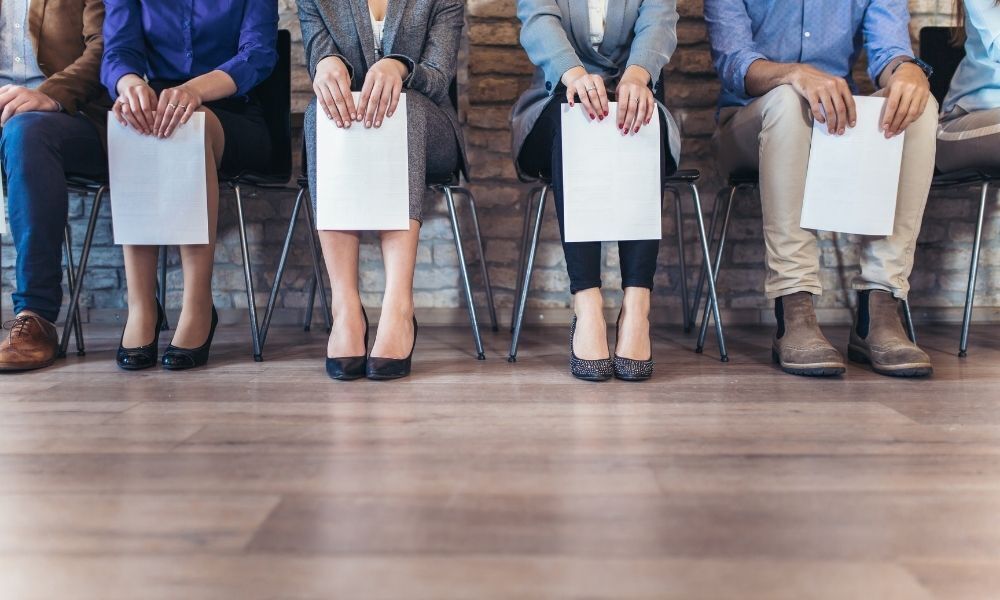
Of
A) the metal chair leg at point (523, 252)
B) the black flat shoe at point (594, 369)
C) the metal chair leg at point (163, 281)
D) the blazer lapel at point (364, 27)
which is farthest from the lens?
the metal chair leg at point (163, 281)

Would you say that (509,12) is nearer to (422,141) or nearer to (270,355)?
(422,141)

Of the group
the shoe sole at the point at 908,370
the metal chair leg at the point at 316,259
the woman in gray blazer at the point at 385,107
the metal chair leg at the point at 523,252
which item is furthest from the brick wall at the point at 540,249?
Result: the shoe sole at the point at 908,370

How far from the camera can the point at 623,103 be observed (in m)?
1.56

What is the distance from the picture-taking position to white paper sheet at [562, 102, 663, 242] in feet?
5.18

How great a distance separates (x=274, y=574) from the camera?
694 millimetres

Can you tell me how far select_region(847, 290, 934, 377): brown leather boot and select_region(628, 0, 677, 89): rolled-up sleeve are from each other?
2.31 feet

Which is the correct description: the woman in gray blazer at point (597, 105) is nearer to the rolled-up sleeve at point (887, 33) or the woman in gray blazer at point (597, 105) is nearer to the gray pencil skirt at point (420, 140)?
the gray pencil skirt at point (420, 140)

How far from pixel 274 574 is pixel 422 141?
1.15m

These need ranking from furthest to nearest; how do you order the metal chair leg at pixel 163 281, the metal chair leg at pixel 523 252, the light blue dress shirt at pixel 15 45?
the metal chair leg at pixel 163 281
the metal chair leg at pixel 523 252
the light blue dress shirt at pixel 15 45

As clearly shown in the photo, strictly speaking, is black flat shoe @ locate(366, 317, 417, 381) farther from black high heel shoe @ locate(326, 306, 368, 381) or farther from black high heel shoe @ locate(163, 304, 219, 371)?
black high heel shoe @ locate(163, 304, 219, 371)

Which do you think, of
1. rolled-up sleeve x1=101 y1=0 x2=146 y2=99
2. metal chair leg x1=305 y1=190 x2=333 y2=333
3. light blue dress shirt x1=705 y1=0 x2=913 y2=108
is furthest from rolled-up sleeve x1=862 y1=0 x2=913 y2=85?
rolled-up sleeve x1=101 y1=0 x2=146 y2=99

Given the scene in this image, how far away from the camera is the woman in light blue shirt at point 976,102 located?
1820 millimetres

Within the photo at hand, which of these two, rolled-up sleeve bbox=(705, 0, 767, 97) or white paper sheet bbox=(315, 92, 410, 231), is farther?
rolled-up sleeve bbox=(705, 0, 767, 97)

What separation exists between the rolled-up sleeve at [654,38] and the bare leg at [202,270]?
0.99 meters
